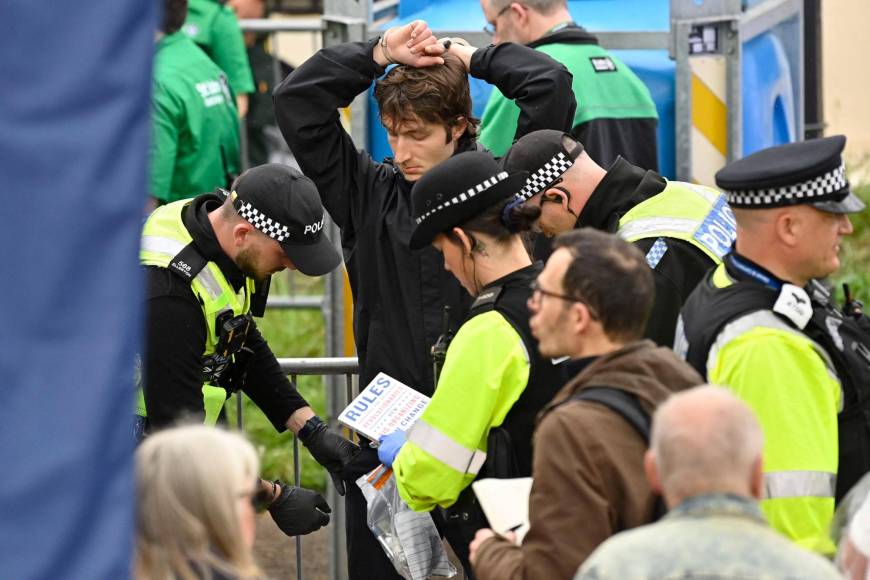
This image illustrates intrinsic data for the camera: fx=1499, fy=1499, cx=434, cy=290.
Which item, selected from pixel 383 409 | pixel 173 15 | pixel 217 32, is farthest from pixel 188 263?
pixel 217 32

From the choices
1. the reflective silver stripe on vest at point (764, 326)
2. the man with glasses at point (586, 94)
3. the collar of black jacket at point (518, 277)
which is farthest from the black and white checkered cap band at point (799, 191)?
the man with glasses at point (586, 94)

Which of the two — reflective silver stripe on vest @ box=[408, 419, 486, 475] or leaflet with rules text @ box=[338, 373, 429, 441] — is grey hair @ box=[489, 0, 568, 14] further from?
reflective silver stripe on vest @ box=[408, 419, 486, 475]

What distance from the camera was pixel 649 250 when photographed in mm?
4332

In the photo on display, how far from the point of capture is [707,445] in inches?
102

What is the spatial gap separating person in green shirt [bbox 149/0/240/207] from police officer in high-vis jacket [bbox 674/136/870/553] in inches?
164

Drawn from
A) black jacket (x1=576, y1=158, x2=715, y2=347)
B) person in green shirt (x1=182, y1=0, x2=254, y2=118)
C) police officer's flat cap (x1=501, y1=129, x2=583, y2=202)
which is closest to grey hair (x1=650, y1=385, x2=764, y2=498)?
black jacket (x1=576, y1=158, x2=715, y2=347)

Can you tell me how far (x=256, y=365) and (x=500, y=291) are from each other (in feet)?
4.81

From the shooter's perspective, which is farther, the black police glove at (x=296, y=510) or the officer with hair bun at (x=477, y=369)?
the black police glove at (x=296, y=510)

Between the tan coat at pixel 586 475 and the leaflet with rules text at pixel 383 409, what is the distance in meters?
1.11

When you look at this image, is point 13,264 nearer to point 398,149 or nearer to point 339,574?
point 398,149

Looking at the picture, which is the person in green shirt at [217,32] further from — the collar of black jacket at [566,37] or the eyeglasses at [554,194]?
the eyeglasses at [554,194]

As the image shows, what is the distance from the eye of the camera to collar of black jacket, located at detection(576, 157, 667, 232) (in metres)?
4.51

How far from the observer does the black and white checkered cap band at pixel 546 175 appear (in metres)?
4.42

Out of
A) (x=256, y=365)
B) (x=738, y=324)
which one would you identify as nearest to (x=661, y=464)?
(x=738, y=324)
